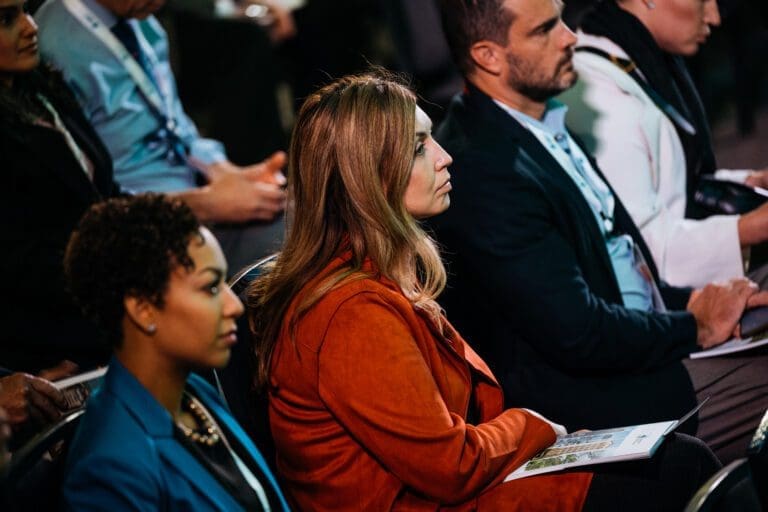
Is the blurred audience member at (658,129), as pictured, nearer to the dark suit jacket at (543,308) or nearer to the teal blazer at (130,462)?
the dark suit jacket at (543,308)

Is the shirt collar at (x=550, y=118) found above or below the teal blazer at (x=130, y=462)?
below

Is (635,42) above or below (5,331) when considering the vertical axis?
above

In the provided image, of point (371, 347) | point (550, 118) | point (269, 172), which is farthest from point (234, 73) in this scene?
point (371, 347)

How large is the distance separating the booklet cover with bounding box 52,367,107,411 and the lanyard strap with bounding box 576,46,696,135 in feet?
5.84

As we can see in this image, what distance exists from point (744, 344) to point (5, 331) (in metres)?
1.65

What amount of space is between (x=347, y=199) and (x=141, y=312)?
0.50 m

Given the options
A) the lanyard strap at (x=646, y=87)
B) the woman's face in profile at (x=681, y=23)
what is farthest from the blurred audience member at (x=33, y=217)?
the woman's face in profile at (x=681, y=23)

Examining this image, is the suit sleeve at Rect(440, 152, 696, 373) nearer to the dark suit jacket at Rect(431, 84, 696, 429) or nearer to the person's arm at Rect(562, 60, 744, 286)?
the dark suit jacket at Rect(431, 84, 696, 429)

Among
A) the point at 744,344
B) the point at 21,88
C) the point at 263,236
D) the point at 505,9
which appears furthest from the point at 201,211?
the point at 744,344

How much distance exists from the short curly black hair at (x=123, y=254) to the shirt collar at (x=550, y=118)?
1.37m

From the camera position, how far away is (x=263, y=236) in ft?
10.7

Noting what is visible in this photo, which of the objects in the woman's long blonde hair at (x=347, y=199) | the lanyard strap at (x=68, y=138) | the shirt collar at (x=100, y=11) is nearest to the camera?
the woman's long blonde hair at (x=347, y=199)

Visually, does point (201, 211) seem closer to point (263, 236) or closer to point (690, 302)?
point (263, 236)

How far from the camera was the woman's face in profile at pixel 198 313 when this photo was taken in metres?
1.60
